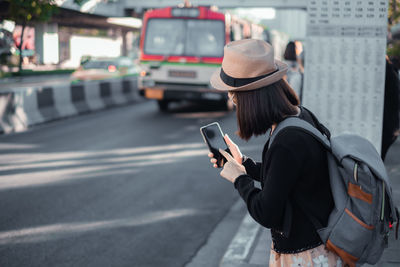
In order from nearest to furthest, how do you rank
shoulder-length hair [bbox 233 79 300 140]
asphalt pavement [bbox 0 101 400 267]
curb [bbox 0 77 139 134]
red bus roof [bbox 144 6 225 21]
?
shoulder-length hair [bbox 233 79 300 140]
asphalt pavement [bbox 0 101 400 267]
curb [bbox 0 77 139 134]
red bus roof [bbox 144 6 225 21]

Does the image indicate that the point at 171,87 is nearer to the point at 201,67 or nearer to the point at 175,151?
the point at 201,67

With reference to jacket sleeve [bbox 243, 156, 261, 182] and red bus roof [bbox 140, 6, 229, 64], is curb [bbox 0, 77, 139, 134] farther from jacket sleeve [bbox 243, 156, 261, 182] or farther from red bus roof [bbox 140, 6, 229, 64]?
jacket sleeve [bbox 243, 156, 261, 182]

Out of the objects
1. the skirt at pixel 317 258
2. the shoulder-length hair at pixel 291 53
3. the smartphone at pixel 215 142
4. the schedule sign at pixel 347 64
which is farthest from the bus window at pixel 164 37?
the skirt at pixel 317 258

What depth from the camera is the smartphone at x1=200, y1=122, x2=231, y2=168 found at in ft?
8.38

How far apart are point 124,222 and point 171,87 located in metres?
9.41

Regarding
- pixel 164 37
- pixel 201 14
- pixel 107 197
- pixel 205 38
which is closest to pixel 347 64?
pixel 107 197

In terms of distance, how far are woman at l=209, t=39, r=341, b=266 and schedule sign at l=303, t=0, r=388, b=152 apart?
8.49 ft

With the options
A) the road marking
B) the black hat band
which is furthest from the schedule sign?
the black hat band

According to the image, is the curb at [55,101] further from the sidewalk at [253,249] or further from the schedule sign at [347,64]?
the schedule sign at [347,64]

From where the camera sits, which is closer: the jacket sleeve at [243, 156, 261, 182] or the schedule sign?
the jacket sleeve at [243, 156, 261, 182]

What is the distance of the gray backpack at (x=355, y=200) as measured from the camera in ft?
6.75

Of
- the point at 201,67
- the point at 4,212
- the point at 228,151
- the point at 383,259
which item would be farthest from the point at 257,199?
the point at 201,67

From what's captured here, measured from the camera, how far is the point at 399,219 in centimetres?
237

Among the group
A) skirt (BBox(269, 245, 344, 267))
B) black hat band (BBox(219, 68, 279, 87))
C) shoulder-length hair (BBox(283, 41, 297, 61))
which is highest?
shoulder-length hair (BBox(283, 41, 297, 61))
